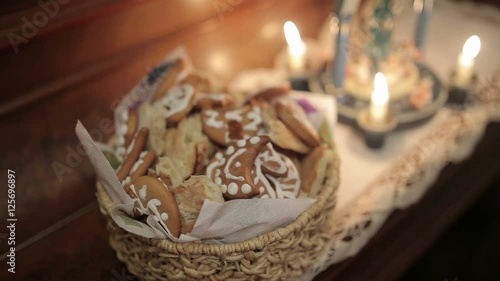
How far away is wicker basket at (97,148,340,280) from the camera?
0.74 meters

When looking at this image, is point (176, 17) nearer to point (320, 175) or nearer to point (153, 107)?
point (153, 107)

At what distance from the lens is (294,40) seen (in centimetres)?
122

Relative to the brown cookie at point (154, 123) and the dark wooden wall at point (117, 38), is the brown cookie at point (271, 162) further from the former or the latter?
the dark wooden wall at point (117, 38)

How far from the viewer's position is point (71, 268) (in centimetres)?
90

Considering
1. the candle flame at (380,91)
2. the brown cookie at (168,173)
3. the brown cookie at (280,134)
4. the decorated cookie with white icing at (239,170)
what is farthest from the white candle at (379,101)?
the brown cookie at (168,173)

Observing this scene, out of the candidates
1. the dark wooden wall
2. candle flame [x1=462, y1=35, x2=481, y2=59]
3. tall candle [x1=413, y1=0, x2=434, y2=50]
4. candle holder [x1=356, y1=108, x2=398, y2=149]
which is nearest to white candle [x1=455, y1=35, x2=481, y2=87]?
candle flame [x1=462, y1=35, x2=481, y2=59]

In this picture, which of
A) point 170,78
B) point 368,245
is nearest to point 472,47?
point 368,245

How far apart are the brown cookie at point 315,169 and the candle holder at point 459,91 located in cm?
50

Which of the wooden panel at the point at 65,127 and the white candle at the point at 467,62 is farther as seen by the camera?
the white candle at the point at 467,62

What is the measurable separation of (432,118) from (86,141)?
2.66 feet

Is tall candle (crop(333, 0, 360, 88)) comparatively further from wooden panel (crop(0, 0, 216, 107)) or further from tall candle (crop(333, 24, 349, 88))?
wooden panel (crop(0, 0, 216, 107))

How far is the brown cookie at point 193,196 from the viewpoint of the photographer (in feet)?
2.52

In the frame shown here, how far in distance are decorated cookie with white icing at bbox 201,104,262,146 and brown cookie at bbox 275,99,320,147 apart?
0.04 m

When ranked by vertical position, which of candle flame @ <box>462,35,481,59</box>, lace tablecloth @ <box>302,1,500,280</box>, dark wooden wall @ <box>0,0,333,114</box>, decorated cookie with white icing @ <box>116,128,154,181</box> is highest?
dark wooden wall @ <box>0,0,333,114</box>
